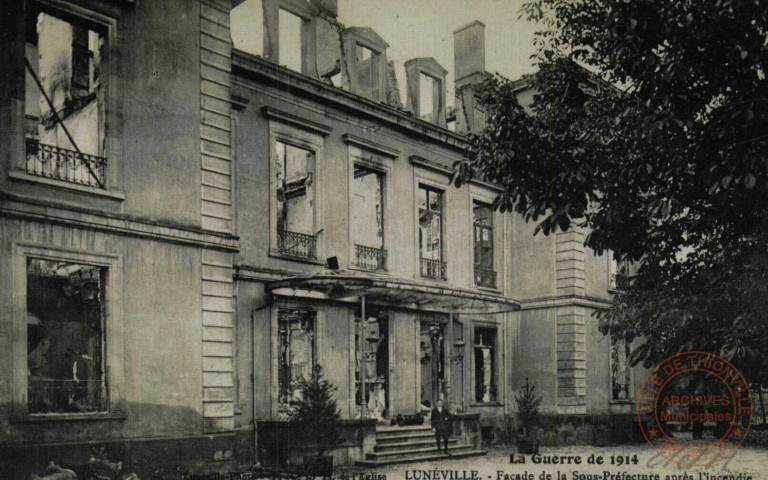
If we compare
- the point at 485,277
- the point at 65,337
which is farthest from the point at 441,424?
the point at 65,337

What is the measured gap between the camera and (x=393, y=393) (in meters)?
17.4

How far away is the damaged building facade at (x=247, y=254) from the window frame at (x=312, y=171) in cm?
4

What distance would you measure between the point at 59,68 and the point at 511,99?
7.65 meters

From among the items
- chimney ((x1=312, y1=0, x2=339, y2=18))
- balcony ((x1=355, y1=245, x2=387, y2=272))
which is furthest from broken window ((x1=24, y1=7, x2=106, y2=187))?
balcony ((x1=355, y1=245, x2=387, y2=272))

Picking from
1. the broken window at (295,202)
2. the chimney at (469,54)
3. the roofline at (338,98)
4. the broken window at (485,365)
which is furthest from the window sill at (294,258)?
the chimney at (469,54)

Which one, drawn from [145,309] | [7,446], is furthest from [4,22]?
[7,446]

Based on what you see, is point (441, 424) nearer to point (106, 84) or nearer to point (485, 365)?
point (485, 365)

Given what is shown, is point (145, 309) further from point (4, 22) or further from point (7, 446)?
point (4, 22)

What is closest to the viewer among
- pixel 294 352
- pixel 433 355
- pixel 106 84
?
pixel 106 84

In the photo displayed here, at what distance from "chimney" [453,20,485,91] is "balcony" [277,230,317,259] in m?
7.69

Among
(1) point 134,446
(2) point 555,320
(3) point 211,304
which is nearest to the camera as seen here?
(1) point 134,446

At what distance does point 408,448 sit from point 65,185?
8.85 meters

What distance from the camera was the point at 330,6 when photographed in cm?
1689

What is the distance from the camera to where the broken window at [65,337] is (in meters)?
10.2
